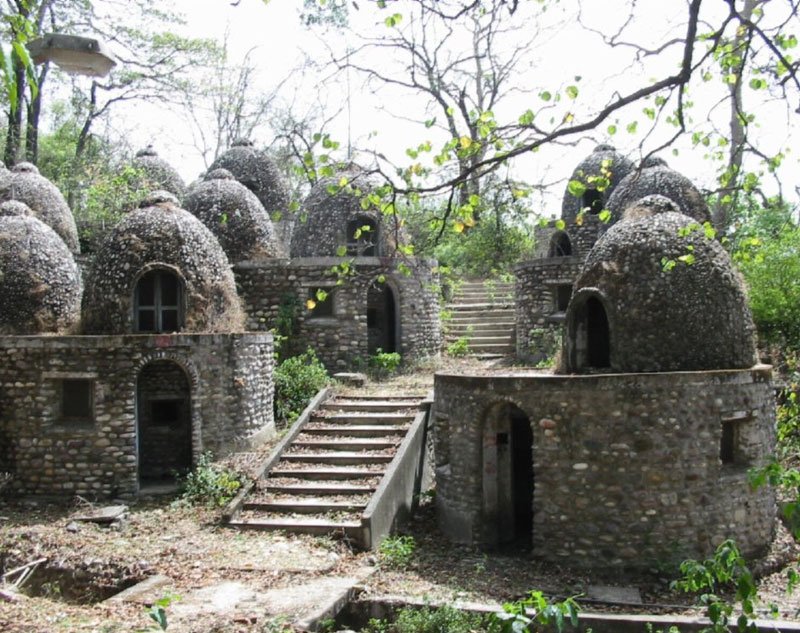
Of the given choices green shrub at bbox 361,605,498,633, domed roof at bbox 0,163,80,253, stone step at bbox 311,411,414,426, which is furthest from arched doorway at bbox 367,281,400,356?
green shrub at bbox 361,605,498,633

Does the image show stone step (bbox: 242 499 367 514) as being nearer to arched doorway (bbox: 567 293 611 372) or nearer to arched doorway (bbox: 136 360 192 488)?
arched doorway (bbox: 136 360 192 488)

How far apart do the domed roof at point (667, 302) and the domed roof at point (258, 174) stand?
50.3 feet

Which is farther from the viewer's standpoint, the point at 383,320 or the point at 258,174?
the point at 258,174

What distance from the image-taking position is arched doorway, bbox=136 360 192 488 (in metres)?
14.3

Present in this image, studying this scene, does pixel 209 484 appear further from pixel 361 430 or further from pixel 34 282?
pixel 34 282

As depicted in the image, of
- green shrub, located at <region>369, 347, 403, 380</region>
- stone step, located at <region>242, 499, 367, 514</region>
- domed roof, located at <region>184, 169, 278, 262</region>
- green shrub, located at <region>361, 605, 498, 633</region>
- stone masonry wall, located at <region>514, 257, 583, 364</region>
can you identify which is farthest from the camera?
stone masonry wall, located at <region>514, 257, 583, 364</region>

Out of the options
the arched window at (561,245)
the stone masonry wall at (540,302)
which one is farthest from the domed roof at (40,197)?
the arched window at (561,245)

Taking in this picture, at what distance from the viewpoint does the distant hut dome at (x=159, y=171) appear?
26703 millimetres

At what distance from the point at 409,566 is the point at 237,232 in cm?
1203

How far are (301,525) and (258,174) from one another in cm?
1607

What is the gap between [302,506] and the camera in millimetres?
11766

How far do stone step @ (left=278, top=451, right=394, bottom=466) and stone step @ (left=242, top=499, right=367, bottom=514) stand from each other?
124 centimetres

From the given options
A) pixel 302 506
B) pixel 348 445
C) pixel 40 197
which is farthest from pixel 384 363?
pixel 40 197

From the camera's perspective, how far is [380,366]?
1905 centimetres
